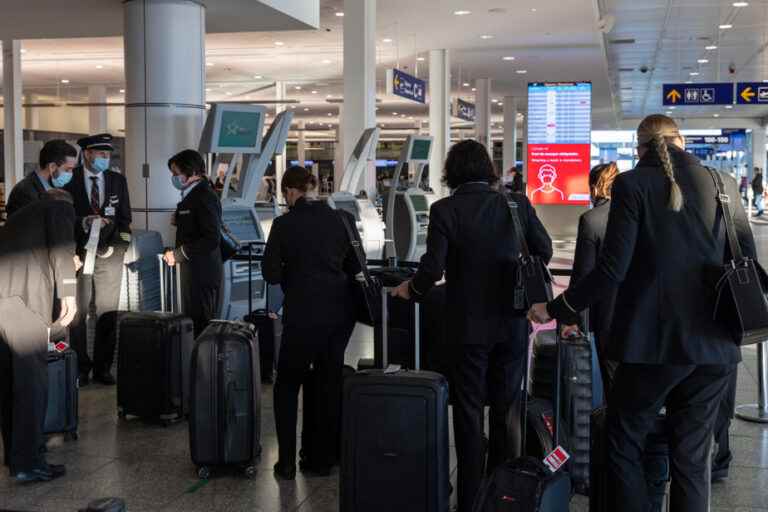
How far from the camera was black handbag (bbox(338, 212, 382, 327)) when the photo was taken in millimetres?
4332

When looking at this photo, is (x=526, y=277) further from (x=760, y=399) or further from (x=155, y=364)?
(x=760, y=399)

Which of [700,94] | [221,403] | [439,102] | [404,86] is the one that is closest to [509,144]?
[700,94]

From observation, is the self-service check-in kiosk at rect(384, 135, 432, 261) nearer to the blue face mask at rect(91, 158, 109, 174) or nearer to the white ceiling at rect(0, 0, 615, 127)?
the white ceiling at rect(0, 0, 615, 127)

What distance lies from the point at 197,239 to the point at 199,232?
1.8 inches

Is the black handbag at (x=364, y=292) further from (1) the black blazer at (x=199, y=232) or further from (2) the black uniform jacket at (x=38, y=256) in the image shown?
(1) the black blazer at (x=199, y=232)

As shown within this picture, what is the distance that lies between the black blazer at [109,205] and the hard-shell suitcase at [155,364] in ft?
3.91

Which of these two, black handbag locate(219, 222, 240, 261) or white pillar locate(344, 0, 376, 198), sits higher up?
white pillar locate(344, 0, 376, 198)

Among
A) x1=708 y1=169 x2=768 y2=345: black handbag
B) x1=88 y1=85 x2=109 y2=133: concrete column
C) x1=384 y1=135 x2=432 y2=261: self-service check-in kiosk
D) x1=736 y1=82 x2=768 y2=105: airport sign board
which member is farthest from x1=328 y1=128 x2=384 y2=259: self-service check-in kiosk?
x1=88 y1=85 x2=109 y2=133: concrete column

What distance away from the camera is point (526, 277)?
355 cm

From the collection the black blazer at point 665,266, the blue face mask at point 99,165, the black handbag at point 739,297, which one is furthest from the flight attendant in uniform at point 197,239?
the black handbag at point 739,297

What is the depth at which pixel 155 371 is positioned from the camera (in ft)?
17.5

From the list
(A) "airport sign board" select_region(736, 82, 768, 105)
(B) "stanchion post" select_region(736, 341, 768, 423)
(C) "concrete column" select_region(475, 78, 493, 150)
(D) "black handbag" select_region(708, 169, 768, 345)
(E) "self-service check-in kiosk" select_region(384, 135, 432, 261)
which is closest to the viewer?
(D) "black handbag" select_region(708, 169, 768, 345)

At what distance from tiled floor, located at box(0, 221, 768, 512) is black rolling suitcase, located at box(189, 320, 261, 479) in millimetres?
136

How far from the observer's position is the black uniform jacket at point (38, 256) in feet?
14.3
